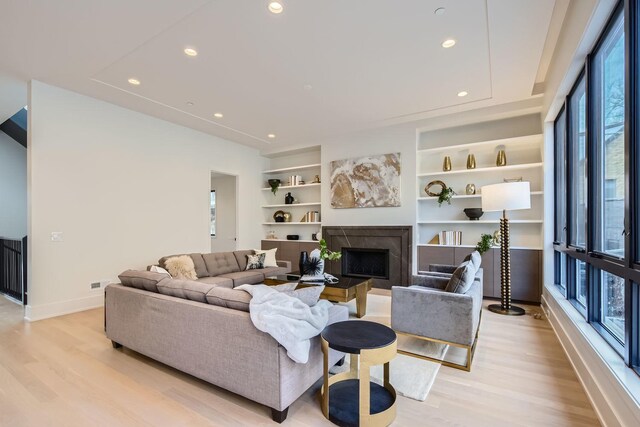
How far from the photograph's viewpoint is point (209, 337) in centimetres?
208

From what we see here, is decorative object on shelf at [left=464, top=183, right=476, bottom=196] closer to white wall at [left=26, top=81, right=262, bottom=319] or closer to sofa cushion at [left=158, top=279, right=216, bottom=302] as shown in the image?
sofa cushion at [left=158, top=279, right=216, bottom=302]

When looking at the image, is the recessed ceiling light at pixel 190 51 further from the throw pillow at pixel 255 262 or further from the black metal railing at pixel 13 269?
the black metal railing at pixel 13 269

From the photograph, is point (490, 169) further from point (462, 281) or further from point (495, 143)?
point (462, 281)

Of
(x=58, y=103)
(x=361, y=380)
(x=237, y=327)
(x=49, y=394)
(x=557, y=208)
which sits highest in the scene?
(x=58, y=103)

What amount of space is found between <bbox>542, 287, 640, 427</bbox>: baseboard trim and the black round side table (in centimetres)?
117

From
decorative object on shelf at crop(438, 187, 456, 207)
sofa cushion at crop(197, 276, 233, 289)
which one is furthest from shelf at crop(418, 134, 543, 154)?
sofa cushion at crop(197, 276, 233, 289)

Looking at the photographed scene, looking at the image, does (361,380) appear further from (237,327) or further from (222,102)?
(222,102)

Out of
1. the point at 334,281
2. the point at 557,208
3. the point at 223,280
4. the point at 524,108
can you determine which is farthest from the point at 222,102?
the point at 557,208

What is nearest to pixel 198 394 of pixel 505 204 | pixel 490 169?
pixel 505 204

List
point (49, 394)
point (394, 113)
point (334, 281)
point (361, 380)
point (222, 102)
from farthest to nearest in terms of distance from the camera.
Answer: point (394, 113) → point (222, 102) → point (334, 281) → point (49, 394) → point (361, 380)

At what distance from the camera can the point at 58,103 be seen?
3.98m

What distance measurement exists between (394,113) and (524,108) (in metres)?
1.91

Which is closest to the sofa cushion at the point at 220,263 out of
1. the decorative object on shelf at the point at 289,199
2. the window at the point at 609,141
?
the decorative object on shelf at the point at 289,199

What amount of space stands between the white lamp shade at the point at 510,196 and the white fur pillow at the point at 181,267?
13.6 ft
